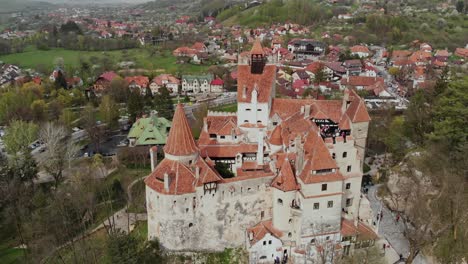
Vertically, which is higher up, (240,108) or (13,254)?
(240,108)

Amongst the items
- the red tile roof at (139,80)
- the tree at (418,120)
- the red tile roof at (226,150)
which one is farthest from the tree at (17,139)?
the tree at (418,120)

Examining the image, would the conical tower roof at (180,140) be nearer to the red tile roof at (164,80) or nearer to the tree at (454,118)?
the tree at (454,118)

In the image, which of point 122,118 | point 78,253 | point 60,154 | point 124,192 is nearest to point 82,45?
point 122,118

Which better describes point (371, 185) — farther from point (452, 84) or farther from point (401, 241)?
point (452, 84)

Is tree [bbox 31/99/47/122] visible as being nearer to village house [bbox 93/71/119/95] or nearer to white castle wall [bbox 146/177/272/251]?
village house [bbox 93/71/119/95]

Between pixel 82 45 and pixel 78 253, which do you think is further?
pixel 82 45

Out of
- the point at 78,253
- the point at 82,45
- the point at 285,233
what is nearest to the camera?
Answer: the point at 285,233

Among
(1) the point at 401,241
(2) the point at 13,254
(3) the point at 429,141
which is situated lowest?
(2) the point at 13,254
